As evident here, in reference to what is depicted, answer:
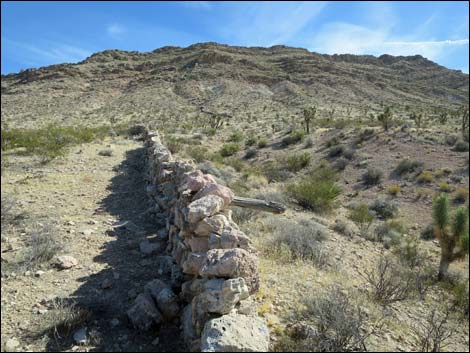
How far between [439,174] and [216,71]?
52.0 m

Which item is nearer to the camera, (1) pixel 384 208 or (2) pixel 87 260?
(2) pixel 87 260

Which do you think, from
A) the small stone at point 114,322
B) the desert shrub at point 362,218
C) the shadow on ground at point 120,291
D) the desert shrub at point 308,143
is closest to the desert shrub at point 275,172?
the desert shrub at point 308,143

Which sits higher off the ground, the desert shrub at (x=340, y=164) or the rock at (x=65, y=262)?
the desert shrub at (x=340, y=164)

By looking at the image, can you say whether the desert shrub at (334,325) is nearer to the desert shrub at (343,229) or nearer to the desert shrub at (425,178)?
the desert shrub at (343,229)

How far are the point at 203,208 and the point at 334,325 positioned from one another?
1.93 m

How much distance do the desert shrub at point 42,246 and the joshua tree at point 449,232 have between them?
6.18 metres

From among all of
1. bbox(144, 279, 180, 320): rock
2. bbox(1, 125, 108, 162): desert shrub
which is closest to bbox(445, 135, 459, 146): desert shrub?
bbox(144, 279, 180, 320): rock

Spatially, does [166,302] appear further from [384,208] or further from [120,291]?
[384,208]

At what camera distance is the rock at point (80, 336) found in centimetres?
308

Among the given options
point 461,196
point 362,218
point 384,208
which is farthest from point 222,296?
point 461,196

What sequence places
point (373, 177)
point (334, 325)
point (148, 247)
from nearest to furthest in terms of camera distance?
point (334, 325) → point (148, 247) → point (373, 177)

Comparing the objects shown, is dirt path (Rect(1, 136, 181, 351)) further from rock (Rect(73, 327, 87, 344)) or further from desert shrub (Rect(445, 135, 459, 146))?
desert shrub (Rect(445, 135, 459, 146))

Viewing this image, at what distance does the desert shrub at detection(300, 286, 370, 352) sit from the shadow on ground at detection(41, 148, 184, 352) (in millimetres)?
1284

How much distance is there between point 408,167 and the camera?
12.9m
